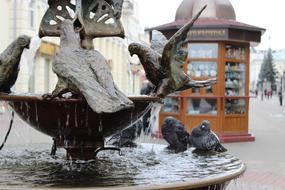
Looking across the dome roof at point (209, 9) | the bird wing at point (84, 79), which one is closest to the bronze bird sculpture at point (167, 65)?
the bird wing at point (84, 79)

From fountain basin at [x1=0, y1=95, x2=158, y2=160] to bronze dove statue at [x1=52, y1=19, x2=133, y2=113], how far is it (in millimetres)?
227

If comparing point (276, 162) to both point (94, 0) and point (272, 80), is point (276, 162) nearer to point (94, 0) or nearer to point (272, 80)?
point (94, 0)

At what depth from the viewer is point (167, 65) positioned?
5145 millimetres

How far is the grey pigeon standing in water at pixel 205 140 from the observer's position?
20.5 ft

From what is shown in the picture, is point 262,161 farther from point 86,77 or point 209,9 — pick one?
point 86,77

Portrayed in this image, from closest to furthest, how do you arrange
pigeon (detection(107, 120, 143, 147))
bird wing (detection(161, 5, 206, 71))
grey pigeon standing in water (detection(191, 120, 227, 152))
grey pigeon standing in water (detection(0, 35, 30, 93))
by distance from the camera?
bird wing (detection(161, 5, 206, 71)), grey pigeon standing in water (detection(0, 35, 30, 93)), grey pigeon standing in water (detection(191, 120, 227, 152)), pigeon (detection(107, 120, 143, 147))

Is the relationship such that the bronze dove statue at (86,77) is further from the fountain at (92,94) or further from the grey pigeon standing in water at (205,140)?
the grey pigeon standing in water at (205,140)

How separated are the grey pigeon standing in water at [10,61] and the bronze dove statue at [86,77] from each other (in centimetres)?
62

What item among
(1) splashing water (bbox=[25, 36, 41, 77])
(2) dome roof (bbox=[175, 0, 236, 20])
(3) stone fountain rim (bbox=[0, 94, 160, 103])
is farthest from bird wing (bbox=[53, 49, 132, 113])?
(2) dome roof (bbox=[175, 0, 236, 20])

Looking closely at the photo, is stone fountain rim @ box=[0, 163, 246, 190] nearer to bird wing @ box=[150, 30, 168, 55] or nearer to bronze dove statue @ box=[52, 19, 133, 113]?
bronze dove statue @ box=[52, 19, 133, 113]

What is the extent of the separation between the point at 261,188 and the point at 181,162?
3548mm

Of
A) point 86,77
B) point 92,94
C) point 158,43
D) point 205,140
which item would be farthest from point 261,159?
point 92,94

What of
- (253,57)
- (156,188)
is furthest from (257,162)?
(253,57)

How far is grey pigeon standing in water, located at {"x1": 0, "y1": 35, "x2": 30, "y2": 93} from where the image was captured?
5090mm
